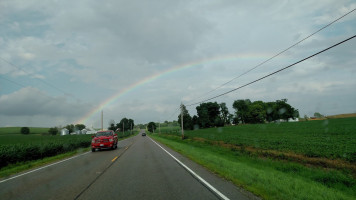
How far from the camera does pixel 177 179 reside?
7570 millimetres

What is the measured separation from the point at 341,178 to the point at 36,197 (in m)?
10.3

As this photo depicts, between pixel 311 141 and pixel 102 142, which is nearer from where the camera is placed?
pixel 102 142

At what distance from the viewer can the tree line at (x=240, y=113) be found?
4717 inches

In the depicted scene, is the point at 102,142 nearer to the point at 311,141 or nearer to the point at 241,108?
the point at 311,141

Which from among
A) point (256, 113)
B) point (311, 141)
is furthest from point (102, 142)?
point (256, 113)

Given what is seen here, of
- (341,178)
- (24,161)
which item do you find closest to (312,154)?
(341,178)

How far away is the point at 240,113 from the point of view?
13788 centimetres

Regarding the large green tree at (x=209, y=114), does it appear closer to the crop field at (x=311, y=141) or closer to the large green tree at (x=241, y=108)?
the large green tree at (x=241, y=108)

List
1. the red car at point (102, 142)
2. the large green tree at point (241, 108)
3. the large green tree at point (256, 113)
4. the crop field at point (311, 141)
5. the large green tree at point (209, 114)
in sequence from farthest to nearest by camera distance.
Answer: the large green tree at point (241, 108) < the large green tree at point (256, 113) < the large green tree at point (209, 114) < the red car at point (102, 142) < the crop field at point (311, 141)

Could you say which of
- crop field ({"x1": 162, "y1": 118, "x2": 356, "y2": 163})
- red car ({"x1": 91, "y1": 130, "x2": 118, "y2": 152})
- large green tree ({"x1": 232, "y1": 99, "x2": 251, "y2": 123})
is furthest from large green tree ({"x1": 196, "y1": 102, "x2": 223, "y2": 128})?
red car ({"x1": 91, "y1": 130, "x2": 118, "y2": 152})

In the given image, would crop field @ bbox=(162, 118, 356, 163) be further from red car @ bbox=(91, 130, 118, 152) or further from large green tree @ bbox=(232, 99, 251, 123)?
large green tree @ bbox=(232, 99, 251, 123)

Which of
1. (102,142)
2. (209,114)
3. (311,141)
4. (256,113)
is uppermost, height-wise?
(209,114)

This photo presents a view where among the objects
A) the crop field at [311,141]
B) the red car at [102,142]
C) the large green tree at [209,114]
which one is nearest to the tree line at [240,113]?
the large green tree at [209,114]

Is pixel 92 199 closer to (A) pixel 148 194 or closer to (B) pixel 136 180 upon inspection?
(A) pixel 148 194
